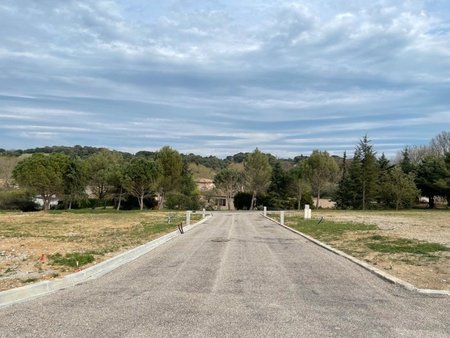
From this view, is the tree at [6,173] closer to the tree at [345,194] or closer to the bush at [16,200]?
the bush at [16,200]

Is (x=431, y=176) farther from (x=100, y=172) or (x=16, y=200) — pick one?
(x=16, y=200)

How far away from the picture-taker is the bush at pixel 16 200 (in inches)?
2908

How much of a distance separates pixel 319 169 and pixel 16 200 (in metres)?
48.5

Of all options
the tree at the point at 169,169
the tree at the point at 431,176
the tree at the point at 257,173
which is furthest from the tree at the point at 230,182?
the tree at the point at 431,176

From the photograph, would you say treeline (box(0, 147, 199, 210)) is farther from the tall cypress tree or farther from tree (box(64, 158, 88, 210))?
the tall cypress tree

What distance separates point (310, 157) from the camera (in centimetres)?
8325

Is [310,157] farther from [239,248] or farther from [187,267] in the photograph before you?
[187,267]

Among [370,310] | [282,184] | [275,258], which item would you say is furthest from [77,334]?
[282,184]

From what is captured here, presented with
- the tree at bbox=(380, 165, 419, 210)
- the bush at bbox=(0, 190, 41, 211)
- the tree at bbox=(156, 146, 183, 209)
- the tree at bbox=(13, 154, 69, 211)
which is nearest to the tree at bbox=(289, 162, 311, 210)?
the tree at bbox=(380, 165, 419, 210)

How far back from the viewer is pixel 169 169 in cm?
7438

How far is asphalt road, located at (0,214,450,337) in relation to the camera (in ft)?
20.4

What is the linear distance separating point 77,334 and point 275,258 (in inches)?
341

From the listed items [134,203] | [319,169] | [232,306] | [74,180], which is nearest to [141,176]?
[74,180]

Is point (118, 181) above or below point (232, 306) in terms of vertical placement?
above
